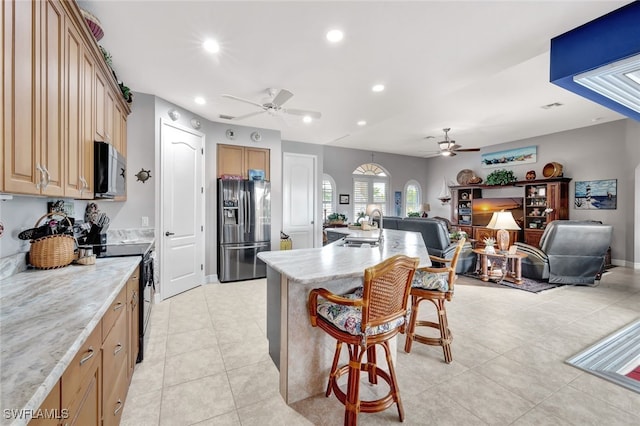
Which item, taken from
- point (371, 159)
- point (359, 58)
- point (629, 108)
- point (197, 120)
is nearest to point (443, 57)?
point (359, 58)

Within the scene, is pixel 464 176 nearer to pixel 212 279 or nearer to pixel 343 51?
pixel 343 51

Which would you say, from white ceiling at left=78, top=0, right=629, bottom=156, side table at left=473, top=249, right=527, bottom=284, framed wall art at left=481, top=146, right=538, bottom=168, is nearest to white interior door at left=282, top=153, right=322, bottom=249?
white ceiling at left=78, top=0, right=629, bottom=156

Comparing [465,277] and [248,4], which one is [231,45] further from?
[465,277]

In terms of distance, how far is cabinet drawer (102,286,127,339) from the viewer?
1.32 metres

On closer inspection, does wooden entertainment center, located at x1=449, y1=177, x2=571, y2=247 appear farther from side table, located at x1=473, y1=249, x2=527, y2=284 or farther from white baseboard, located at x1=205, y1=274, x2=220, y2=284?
white baseboard, located at x1=205, y1=274, x2=220, y2=284

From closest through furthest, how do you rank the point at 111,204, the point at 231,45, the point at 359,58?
the point at 231,45 < the point at 359,58 < the point at 111,204

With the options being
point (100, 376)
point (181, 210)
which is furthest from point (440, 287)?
point (181, 210)

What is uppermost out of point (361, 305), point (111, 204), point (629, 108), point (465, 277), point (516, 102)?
point (516, 102)

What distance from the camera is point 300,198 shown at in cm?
642

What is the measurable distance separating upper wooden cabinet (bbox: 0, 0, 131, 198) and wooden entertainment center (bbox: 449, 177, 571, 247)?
245 inches

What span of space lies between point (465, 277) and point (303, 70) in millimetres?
4456

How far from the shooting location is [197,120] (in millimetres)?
4418

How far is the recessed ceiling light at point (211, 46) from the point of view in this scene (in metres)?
2.52

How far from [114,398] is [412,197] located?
9.66 m
